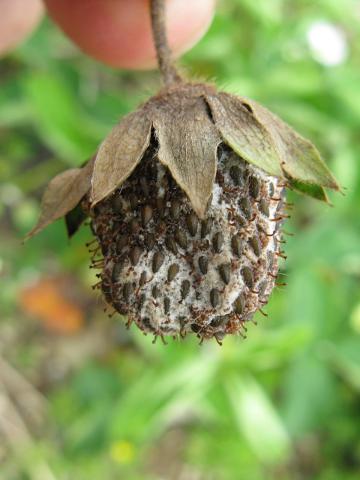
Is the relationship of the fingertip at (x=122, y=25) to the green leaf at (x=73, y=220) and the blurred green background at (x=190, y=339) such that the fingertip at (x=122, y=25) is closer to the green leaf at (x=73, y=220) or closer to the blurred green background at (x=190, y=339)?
the blurred green background at (x=190, y=339)

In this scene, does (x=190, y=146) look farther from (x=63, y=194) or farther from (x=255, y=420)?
(x=255, y=420)

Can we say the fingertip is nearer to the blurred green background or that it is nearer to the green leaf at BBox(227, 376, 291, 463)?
the blurred green background

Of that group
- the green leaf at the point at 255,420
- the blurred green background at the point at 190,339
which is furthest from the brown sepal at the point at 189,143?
the green leaf at the point at 255,420

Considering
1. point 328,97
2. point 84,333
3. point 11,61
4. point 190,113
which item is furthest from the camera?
point 84,333

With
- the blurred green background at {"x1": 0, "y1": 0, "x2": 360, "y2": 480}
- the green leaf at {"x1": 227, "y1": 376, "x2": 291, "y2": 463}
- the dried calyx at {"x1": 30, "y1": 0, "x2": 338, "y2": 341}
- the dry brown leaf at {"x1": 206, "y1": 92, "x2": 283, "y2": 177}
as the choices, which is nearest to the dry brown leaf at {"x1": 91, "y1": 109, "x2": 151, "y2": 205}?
the dried calyx at {"x1": 30, "y1": 0, "x2": 338, "y2": 341}

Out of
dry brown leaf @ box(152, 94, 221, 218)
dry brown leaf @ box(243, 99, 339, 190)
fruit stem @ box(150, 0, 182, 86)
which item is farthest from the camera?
fruit stem @ box(150, 0, 182, 86)

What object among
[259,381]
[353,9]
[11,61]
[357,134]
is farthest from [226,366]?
[11,61]

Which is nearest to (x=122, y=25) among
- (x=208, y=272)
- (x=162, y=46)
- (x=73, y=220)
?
(x=162, y=46)

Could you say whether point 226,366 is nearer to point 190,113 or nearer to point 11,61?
point 190,113
